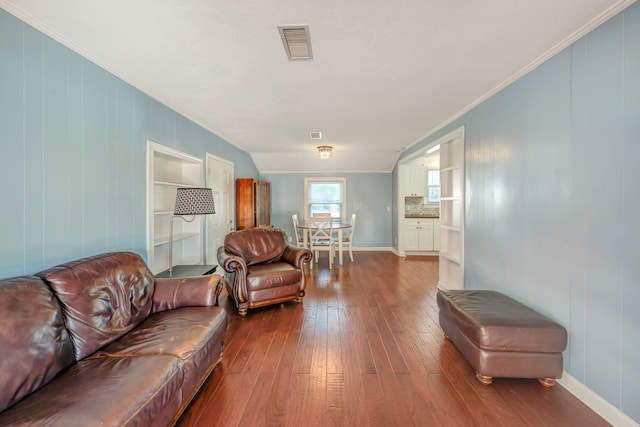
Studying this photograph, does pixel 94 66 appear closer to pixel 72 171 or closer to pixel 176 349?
pixel 72 171

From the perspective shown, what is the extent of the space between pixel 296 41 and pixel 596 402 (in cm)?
300

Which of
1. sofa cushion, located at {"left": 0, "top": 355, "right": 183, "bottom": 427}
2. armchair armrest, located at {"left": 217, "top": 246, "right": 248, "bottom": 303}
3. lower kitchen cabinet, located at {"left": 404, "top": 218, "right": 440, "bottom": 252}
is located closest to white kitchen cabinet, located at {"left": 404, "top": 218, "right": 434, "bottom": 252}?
lower kitchen cabinet, located at {"left": 404, "top": 218, "right": 440, "bottom": 252}

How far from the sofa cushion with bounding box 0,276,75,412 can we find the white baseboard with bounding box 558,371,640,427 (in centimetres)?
303

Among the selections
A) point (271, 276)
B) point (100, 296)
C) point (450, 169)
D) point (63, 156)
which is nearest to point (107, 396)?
point (100, 296)

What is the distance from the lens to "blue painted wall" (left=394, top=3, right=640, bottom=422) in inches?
57.1

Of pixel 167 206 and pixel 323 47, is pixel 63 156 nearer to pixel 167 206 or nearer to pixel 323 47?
pixel 167 206

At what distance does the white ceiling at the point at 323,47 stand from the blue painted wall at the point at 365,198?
377 centimetres

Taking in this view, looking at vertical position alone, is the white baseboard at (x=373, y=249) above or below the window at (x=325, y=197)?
below

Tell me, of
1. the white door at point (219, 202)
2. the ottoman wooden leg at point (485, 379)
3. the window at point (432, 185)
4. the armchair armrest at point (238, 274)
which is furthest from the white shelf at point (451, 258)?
the white door at point (219, 202)

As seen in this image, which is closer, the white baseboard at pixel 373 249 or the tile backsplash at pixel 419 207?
the tile backsplash at pixel 419 207

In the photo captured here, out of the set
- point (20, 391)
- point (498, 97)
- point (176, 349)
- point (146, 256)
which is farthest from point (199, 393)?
point (498, 97)

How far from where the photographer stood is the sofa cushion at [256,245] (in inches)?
138

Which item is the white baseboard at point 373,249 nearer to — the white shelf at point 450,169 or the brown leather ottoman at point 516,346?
the white shelf at point 450,169

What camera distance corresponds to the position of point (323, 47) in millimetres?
1873
